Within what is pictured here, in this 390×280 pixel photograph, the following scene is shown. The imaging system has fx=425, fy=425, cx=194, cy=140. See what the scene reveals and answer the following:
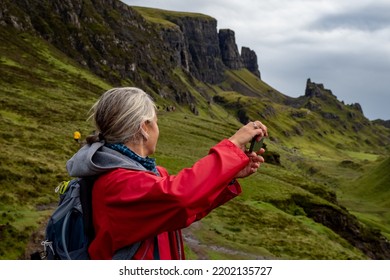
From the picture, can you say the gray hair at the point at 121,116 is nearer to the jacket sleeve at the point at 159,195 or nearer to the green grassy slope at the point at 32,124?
the jacket sleeve at the point at 159,195

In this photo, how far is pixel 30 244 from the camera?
18594 millimetres

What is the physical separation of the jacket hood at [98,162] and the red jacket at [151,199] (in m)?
0.09

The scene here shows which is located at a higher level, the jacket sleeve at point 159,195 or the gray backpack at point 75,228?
the jacket sleeve at point 159,195

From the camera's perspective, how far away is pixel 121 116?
193 inches

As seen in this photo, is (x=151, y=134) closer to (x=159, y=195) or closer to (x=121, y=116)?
(x=121, y=116)

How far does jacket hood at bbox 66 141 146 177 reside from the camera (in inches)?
183

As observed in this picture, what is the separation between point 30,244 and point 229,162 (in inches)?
656

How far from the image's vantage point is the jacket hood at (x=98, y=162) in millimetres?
4641

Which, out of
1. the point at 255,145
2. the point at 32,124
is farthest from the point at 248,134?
the point at 32,124

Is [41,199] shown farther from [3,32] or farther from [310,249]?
[3,32]

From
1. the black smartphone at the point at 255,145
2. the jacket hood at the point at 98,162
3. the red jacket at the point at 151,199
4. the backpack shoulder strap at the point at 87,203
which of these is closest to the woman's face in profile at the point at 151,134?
the jacket hood at the point at 98,162

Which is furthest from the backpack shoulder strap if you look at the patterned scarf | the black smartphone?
the black smartphone

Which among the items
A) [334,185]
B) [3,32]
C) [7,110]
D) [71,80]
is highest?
[3,32]
